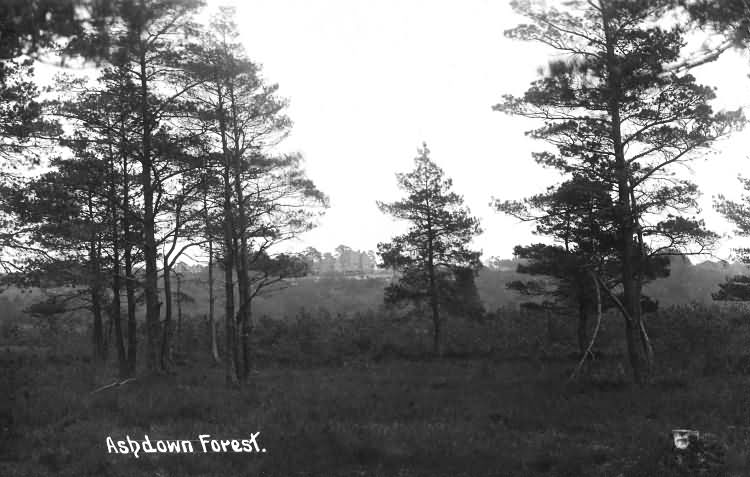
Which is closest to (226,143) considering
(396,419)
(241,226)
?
(241,226)

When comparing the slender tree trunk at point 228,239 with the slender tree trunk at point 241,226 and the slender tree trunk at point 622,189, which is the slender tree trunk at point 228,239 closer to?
the slender tree trunk at point 241,226

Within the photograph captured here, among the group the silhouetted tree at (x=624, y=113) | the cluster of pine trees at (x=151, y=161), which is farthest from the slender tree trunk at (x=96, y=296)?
the silhouetted tree at (x=624, y=113)

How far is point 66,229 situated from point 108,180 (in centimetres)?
276

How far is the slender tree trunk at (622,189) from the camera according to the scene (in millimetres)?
14492

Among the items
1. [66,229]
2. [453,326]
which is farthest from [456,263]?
[66,229]

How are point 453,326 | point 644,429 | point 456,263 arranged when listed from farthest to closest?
1. point 453,326
2. point 456,263
3. point 644,429

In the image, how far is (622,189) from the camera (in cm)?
1571

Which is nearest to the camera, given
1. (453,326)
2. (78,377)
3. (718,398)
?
(718,398)

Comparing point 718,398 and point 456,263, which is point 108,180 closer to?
point 718,398

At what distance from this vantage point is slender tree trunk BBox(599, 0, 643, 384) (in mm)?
14492

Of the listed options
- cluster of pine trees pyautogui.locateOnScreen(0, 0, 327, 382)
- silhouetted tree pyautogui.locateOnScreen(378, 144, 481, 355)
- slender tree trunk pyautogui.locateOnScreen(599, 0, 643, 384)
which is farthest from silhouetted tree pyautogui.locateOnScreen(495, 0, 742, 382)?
silhouetted tree pyautogui.locateOnScreen(378, 144, 481, 355)

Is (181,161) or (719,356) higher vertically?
(181,161)

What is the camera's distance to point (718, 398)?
14422mm

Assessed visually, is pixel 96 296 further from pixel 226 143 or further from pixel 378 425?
pixel 378 425
